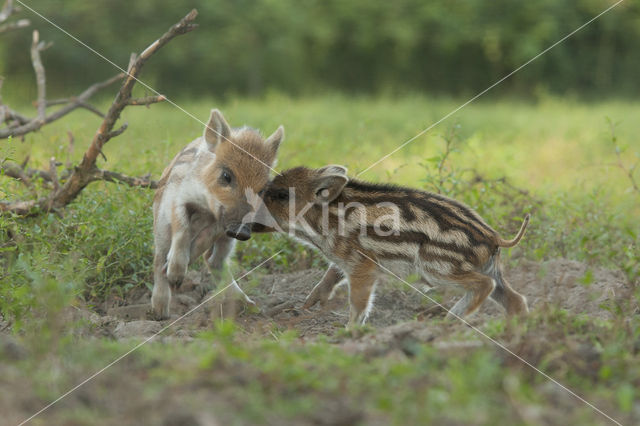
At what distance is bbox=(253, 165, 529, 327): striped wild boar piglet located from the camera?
16.6 feet

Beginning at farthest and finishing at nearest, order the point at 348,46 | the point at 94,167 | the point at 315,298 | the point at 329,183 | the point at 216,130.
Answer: the point at 348,46 < the point at 94,167 < the point at 216,130 < the point at 315,298 < the point at 329,183

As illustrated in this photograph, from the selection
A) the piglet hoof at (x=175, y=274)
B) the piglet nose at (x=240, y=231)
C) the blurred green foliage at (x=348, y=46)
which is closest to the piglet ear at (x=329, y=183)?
the piglet nose at (x=240, y=231)

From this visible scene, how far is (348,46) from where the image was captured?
71.1 ft

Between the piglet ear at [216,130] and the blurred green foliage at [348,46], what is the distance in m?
13.0

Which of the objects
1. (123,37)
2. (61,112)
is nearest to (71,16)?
(123,37)

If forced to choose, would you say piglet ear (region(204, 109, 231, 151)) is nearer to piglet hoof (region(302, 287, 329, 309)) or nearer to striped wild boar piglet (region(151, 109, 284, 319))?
striped wild boar piglet (region(151, 109, 284, 319))

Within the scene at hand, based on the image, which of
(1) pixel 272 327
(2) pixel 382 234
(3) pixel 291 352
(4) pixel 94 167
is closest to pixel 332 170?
(2) pixel 382 234

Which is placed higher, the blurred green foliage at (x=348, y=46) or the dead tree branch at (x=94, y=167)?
the blurred green foliage at (x=348, y=46)

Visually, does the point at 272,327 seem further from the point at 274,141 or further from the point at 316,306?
A: the point at 274,141

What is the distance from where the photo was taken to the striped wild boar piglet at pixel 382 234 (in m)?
5.05

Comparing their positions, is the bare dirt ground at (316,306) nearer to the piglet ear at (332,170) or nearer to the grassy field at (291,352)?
the grassy field at (291,352)

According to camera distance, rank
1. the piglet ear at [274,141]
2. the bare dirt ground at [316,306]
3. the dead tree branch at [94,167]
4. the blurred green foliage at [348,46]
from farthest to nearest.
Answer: the blurred green foliage at [348,46]
the piglet ear at [274,141]
the dead tree branch at [94,167]
the bare dirt ground at [316,306]

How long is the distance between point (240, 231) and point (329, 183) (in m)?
0.76

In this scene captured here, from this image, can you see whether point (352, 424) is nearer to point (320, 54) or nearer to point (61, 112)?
point (61, 112)
